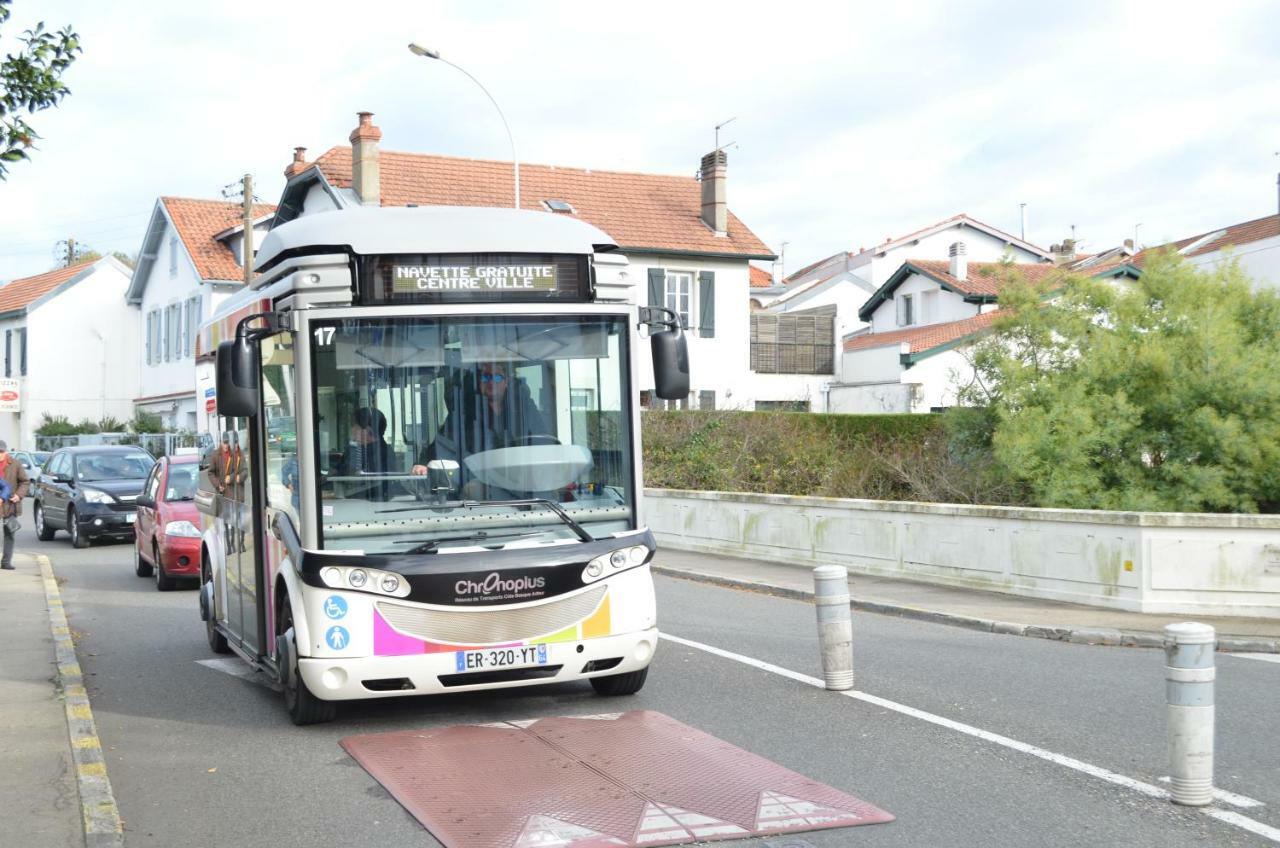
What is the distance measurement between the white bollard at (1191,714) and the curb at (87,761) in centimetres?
477

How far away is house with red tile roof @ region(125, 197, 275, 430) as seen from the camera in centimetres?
4581

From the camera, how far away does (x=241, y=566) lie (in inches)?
392

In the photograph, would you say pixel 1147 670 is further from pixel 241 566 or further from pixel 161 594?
pixel 161 594

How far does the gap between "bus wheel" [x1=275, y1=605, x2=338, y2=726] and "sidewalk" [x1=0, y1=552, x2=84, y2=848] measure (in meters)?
1.27

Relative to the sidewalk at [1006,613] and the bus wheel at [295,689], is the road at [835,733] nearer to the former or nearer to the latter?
the bus wheel at [295,689]

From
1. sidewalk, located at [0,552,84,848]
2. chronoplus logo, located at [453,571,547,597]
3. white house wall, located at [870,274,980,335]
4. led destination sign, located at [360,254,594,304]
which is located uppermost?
white house wall, located at [870,274,980,335]

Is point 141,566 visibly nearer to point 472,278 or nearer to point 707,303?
point 472,278

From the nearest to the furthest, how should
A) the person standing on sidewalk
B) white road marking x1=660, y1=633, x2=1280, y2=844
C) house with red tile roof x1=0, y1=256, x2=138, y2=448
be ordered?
white road marking x1=660, y1=633, x2=1280, y2=844 < the person standing on sidewalk < house with red tile roof x1=0, y1=256, x2=138, y2=448

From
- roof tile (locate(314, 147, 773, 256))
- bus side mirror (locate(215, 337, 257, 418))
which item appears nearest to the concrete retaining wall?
bus side mirror (locate(215, 337, 257, 418))

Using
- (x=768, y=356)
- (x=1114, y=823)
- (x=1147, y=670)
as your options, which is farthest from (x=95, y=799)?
(x=768, y=356)

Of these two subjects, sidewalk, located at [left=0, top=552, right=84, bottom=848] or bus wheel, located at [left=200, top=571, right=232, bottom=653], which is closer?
sidewalk, located at [left=0, top=552, right=84, bottom=848]

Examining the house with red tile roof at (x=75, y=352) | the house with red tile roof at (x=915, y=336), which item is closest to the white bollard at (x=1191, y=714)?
the house with red tile roof at (x=915, y=336)

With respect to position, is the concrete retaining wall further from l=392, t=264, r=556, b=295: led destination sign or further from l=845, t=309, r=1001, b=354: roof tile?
l=845, t=309, r=1001, b=354: roof tile

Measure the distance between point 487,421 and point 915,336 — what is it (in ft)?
122
